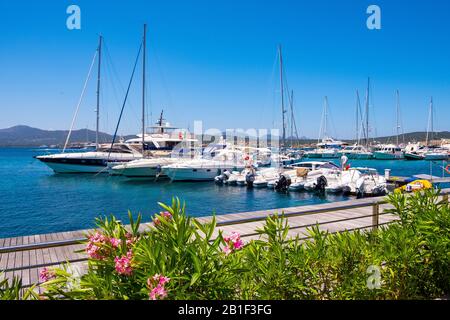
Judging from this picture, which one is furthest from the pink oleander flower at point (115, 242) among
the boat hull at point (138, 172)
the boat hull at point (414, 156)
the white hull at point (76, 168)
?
the boat hull at point (414, 156)

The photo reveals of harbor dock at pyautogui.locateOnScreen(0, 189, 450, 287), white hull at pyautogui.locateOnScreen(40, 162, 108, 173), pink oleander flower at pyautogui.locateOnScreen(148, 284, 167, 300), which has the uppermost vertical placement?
pink oleander flower at pyautogui.locateOnScreen(148, 284, 167, 300)

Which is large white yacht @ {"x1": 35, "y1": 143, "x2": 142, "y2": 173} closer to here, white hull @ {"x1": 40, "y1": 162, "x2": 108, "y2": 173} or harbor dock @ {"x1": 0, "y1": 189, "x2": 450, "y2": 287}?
white hull @ {"x1": 40, "y1": 162, "x2": 108, "y2": 173}

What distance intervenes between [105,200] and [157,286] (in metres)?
24.5

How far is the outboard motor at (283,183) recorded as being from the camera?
27.8 meters

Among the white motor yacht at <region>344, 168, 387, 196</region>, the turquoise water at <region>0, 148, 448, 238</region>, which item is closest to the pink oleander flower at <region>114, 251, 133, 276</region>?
the turquoise water at <region>0, 148, 448, 238</region>

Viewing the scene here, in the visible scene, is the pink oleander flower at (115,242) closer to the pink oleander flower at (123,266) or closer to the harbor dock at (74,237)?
the pink oleander flower at (123,266)

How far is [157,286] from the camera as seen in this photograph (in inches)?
83.4

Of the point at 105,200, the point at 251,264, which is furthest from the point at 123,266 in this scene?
the point at 105,200

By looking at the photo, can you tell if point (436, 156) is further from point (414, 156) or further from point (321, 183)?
point (321, 183)

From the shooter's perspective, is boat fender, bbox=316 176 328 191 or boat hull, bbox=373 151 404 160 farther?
boat hull, bbox=373 151 404 160

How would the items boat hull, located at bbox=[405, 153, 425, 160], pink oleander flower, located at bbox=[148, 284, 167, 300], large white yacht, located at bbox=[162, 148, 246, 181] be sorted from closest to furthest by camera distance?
pink oleander flower, located at bbox=[148, 284, 167, 300] → large white yacht, located at bbox=[162, 148, 246, 181] → boat hull, located at bbox=[405, 153, 425, 160]

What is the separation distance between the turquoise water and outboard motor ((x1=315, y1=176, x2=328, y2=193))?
1.31 meters

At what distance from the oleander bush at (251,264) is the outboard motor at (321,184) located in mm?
23148

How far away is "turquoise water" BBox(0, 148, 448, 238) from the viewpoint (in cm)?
1833
